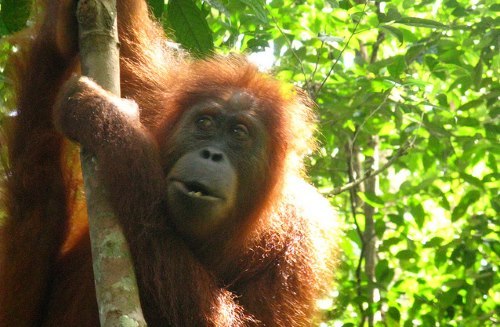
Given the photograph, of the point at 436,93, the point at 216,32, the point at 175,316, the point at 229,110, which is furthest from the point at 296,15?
the point at 175,316

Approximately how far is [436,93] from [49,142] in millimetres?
3714

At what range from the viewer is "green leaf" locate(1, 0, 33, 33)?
4.38 m

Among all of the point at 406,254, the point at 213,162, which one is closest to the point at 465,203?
the point at 406,254

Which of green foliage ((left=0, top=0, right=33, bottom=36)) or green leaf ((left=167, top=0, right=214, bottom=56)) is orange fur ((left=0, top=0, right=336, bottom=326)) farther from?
green leaf ((left=167, top=0, right=214, bottom=56))

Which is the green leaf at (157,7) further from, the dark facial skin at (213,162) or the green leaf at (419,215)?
the green leaf at (419,215)

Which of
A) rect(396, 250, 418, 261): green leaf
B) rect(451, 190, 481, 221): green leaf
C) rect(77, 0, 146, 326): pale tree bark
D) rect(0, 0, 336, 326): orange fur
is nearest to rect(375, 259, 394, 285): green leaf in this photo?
rect(396, 250, 418, 261): green leaf

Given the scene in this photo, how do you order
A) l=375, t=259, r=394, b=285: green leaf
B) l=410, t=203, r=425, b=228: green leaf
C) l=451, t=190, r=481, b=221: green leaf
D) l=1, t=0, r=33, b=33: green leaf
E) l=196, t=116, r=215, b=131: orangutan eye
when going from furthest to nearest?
1. l=410, t=203, r=425, b=228: green leaf
2. l=375, t=259, r=394, b=285: green leaf
3. l=451, t=190, r=481, b=221: green leaf
4. l=196, t=116, r=215, b=131: orangutan eye
5. l=1, t=0, r=33, b=33: green leaf

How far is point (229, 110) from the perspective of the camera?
15.4ft

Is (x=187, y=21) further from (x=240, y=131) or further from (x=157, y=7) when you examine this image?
(x=240, y=131)

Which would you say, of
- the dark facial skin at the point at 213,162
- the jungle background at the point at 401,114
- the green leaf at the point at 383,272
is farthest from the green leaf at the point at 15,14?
the green leaf at the point at 383,272

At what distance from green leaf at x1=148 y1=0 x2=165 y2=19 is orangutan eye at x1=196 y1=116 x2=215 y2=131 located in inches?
32.6

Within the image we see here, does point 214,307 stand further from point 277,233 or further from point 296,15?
point 296,15

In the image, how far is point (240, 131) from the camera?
15.1 ft

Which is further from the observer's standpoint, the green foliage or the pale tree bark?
the green foliage
